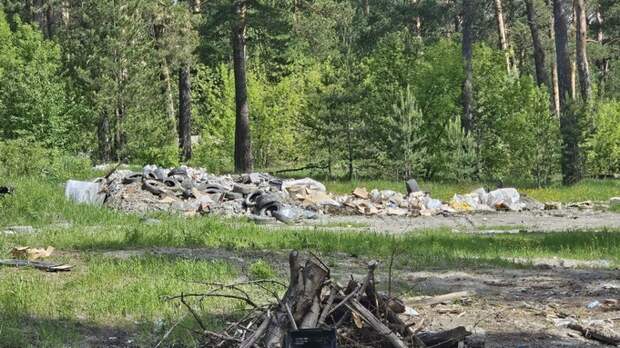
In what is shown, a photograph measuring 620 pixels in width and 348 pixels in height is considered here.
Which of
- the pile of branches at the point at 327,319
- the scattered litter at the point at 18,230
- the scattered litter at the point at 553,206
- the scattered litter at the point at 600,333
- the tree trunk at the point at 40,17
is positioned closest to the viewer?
the pile of branches at the point at 327,319

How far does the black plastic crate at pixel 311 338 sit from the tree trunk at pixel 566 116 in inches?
827

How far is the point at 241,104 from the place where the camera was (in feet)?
81.5

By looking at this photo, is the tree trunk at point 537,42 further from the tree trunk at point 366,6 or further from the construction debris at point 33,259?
the construction debris at point 33,259

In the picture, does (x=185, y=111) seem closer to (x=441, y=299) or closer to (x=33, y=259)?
(x=33, y=259)

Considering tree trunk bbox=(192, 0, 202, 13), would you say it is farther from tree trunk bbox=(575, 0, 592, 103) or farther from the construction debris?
the construction debris

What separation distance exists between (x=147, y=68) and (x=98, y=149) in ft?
13.2

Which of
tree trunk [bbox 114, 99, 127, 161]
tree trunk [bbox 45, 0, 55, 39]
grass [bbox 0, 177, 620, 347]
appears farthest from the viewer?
tree trunk [bbox 45, 0, 55, 39]

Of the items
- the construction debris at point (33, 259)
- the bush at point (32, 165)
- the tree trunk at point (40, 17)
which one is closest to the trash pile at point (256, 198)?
the bush at point (32, 165)

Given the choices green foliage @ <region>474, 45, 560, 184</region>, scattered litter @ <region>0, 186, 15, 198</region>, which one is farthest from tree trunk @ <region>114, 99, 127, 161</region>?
scattered litter @ <region>0, 186, 15, 198</region>

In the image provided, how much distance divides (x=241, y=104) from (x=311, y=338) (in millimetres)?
21309

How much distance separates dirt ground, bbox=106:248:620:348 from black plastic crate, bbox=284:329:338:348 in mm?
1806

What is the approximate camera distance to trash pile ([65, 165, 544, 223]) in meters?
16.5

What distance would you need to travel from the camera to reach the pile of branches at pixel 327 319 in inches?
175

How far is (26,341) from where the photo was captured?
16.8 ft
